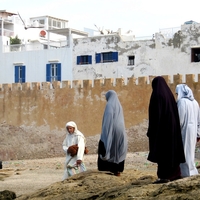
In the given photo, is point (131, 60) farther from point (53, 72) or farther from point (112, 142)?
point (112, 142)

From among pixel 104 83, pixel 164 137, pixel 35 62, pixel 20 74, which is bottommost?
pixel 164 137

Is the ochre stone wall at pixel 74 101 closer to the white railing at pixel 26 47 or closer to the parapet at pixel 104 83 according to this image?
the parapet at pixel 104 83

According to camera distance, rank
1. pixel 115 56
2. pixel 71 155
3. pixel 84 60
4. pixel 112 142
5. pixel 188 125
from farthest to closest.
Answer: pixel 84 60
pixel 115 56
pixel 71 155
pixel 112 142
pixel 188 125

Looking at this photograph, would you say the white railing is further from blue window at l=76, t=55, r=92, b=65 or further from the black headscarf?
the black headscarf

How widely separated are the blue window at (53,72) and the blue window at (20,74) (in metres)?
1.42

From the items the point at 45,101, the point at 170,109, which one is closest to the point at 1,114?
the point at 45,101

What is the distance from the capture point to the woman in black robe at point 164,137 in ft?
23.1

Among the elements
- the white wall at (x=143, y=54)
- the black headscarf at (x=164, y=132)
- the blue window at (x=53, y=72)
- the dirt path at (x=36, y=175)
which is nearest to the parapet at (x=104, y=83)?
the dirt path at (x=36, y=175)

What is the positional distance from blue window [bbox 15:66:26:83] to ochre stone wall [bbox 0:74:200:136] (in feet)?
18.8

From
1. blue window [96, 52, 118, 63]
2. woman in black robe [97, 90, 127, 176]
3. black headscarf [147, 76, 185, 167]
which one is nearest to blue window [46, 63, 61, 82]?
blue window [96, 52, 118, 63]

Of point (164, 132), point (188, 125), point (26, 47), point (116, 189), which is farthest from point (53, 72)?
point (116, 189)

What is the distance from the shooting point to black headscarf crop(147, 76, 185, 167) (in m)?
7.04

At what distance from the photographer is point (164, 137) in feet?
23.1

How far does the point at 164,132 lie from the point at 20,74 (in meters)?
23.8
